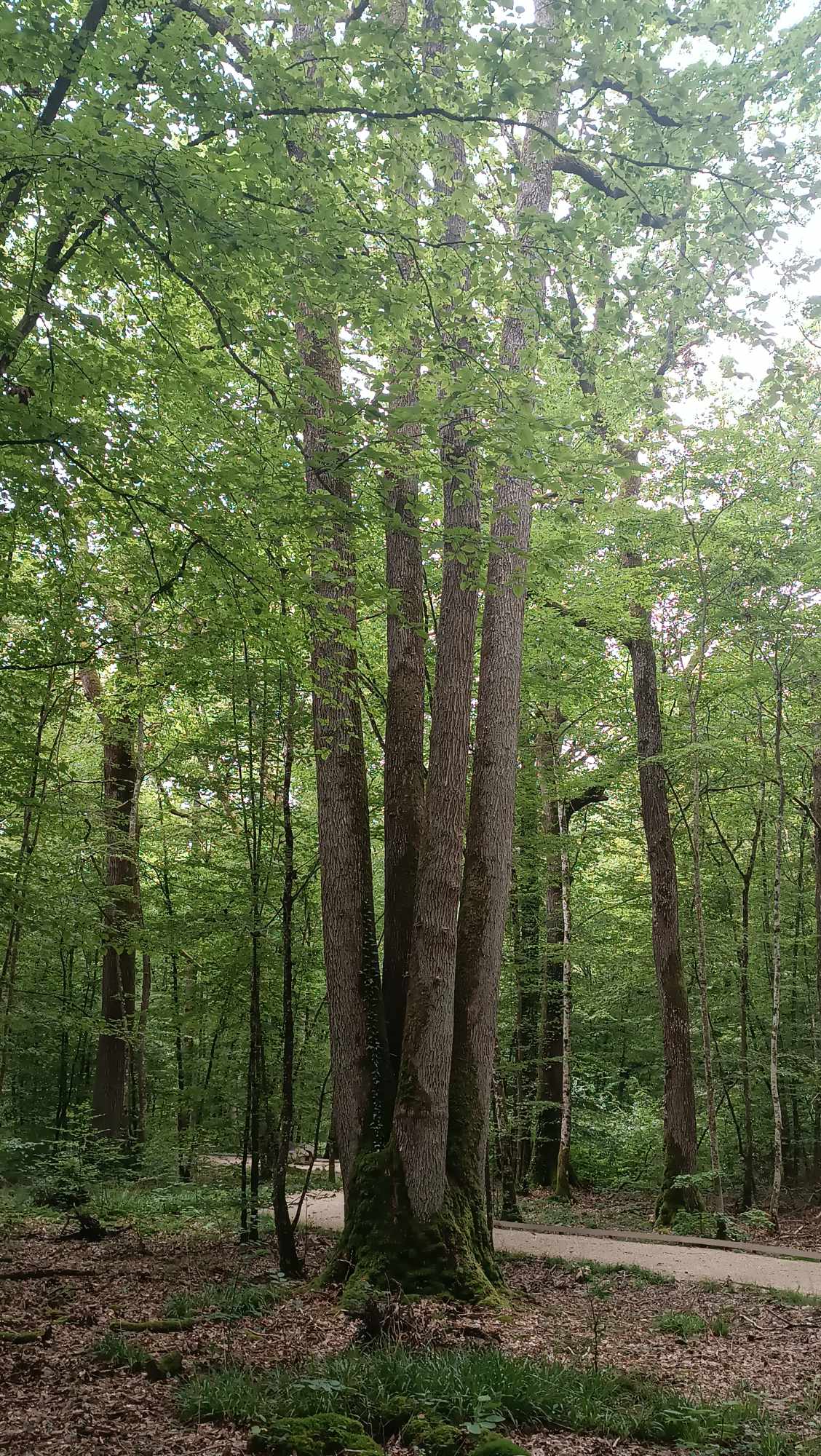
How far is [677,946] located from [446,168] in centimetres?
962

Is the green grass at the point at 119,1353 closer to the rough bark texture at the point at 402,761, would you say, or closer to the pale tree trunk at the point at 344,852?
the pale tree trunk at the point at 344,852

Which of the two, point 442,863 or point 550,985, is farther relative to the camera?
point 550,985

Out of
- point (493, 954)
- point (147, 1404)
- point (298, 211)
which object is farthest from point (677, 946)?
point (298, 211)

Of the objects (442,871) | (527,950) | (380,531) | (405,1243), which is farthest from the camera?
(527,950)

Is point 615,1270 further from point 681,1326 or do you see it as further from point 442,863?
point 442,863

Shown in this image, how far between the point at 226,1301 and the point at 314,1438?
2.58 m

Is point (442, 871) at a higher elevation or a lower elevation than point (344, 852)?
lower

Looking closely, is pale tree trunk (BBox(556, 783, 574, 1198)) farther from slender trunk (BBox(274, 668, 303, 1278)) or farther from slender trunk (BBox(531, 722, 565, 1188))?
slender trunk (BBox(274, 668, 303, 1278))

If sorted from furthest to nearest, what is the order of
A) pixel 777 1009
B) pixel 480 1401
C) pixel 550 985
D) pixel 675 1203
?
pixel 550 985
pixel 675 1203
pixel 777 1009
pixel 480 1401

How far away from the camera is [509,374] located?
16.3ft

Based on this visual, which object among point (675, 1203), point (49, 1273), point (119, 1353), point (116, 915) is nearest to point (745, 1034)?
point (675, 1203)

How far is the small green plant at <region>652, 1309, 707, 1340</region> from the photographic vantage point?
5.59 m

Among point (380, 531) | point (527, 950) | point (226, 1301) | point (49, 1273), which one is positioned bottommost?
point (49, 1273)

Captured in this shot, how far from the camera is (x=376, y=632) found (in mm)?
12289
